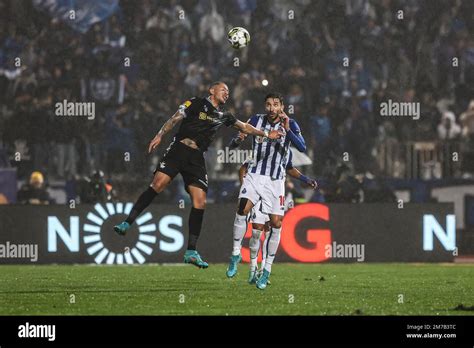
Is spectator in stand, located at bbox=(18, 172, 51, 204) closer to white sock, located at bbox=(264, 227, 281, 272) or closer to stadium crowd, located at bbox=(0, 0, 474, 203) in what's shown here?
stadium crowd, located at bbox=(0, 0, 474, 203)

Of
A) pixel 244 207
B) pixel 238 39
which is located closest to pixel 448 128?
pixel 238 39

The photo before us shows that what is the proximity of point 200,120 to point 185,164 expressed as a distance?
56 centimetres

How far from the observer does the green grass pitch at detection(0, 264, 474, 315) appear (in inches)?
414

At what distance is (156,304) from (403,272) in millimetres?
6541

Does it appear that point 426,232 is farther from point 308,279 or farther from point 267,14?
point 267,14

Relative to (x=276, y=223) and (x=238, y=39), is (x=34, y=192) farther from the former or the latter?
(x=276, y=223)

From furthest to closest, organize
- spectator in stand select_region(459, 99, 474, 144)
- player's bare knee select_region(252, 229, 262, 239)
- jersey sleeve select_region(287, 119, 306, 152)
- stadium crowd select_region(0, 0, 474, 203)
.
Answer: spectator in stand select_region(459, 99, 474, 144) < stadium crowd select_region(0, 0, 474, 203) < player's bare knee select_region(252, 229, 262, 239) < jersey sleeve select_region(287, 119, 306, 152)

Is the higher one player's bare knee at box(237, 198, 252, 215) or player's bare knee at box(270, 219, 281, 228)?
player's bare knee at box(237, 198, 252, 215)

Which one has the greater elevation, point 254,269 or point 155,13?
point 155,13

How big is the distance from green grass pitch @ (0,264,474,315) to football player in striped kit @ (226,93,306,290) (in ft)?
2.18

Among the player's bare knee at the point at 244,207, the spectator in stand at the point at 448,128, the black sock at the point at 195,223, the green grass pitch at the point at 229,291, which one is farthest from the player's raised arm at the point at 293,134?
the spectator in stand at the point at 448,128

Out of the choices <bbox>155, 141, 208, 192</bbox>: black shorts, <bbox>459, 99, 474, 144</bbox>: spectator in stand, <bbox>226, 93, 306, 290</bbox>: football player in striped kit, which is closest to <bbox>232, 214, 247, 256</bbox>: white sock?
<bbox>226, 93, 306, 290</bbox>: football player in striped kit
